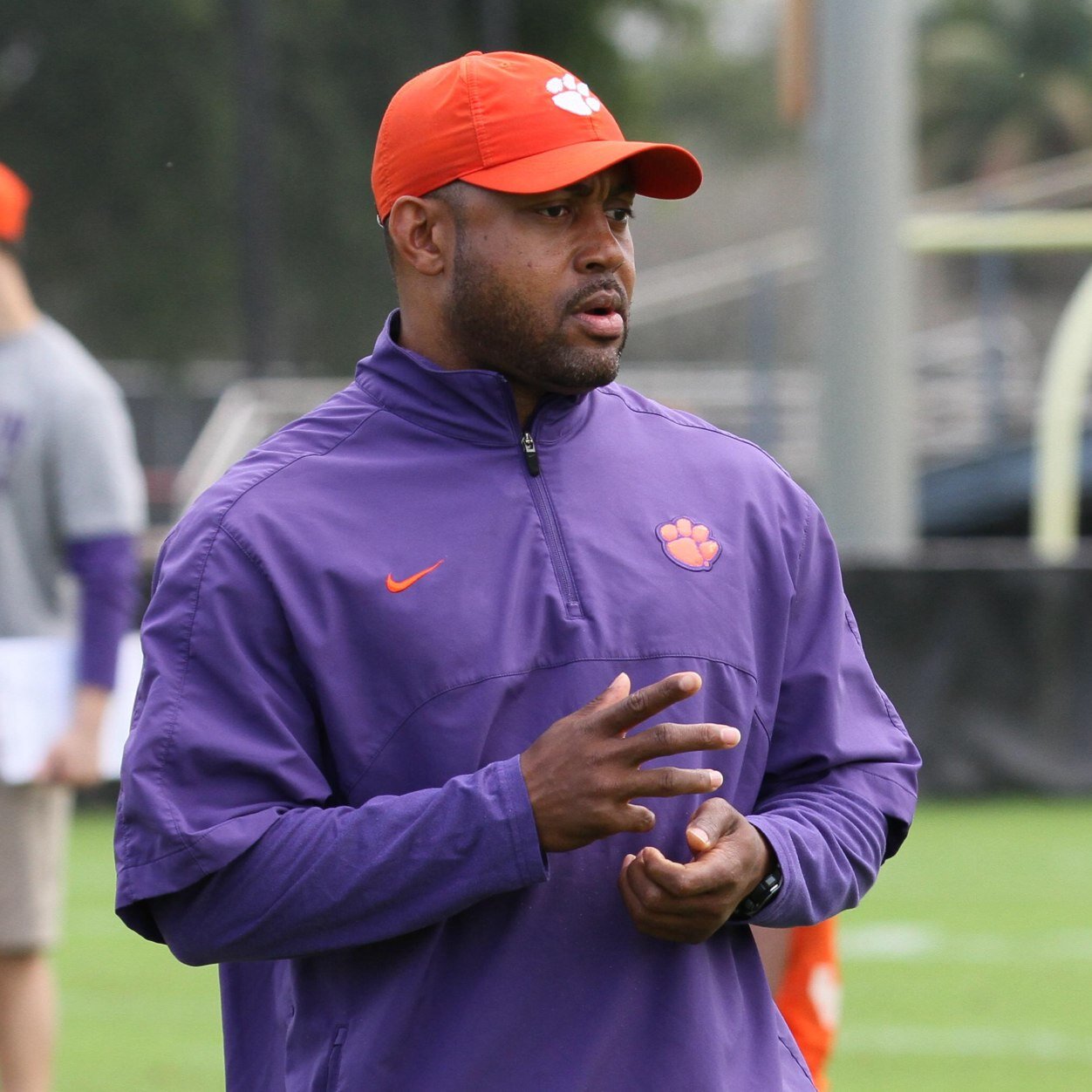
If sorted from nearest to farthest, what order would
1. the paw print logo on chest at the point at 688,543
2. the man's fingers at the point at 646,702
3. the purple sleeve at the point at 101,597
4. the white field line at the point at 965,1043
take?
the man's fingers at the point at 646,702 → the paw print logo on chest at the point at 688,543 → the purple sleeve at the point at 101,597 → the white field line at the point at 965,1043

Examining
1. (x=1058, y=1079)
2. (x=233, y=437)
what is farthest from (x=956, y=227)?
(x=1058, y=1079)

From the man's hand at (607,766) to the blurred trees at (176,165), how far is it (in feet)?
42.7

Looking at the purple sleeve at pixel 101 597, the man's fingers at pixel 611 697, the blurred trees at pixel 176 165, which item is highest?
the man's fingers at pixel 611 697

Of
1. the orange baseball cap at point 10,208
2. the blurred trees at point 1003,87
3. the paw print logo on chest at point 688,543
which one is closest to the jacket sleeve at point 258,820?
the paw print logo on chest at point 688,543

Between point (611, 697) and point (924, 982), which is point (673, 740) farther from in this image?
point (924, 982)

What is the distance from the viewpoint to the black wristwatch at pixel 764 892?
230 cm

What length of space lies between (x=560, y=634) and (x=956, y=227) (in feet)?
43.5

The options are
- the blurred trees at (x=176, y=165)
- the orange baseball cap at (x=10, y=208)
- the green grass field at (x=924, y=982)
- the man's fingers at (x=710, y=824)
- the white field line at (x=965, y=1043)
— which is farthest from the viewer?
the blurred trees at (x=176, y=165)

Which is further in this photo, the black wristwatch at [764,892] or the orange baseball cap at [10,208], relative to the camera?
the orange baseball cap at [10,208]

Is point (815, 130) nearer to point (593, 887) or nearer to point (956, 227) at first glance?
point (956, 227)

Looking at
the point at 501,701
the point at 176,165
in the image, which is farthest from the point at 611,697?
the point at 176,165

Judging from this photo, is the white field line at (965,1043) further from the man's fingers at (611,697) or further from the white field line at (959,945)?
the man's fingers at (611,697)

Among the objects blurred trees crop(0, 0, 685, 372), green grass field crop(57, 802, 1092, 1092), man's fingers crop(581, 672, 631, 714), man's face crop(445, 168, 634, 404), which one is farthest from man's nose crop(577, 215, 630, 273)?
blurred trees crop(0, 0, 685, 372)

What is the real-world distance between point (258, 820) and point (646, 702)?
441mm
